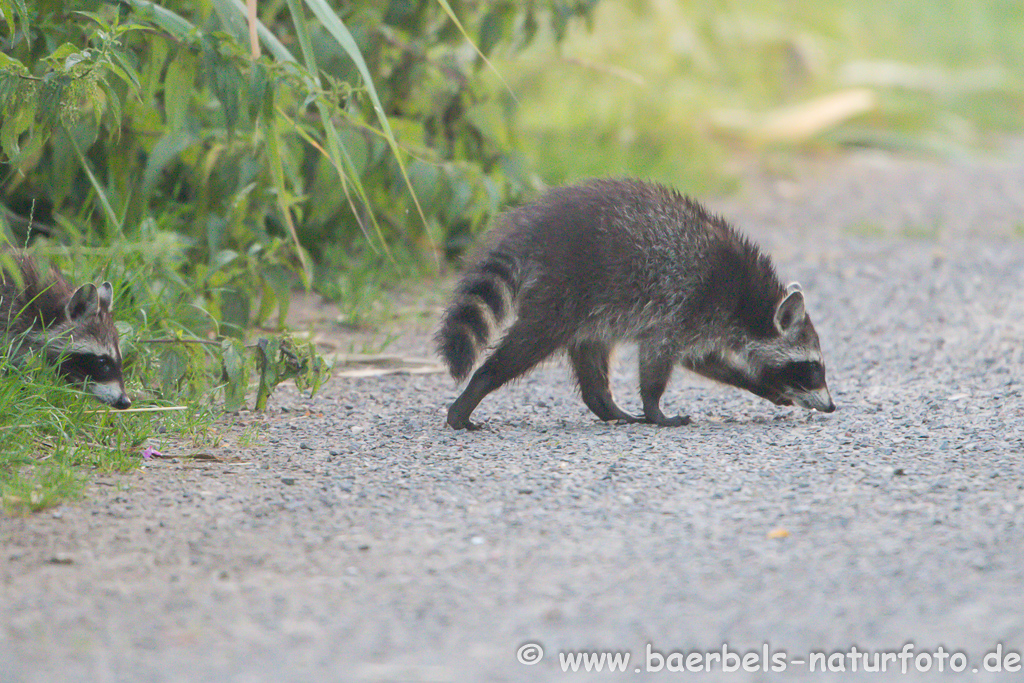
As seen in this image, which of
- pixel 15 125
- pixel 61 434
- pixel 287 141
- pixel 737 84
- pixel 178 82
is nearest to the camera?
pixel 15 125

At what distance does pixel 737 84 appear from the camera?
1691cm

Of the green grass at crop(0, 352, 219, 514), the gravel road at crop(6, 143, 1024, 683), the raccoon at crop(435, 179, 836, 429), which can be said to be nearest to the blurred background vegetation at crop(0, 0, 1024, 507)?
the green grass at crop(0, 352, 219, 514)

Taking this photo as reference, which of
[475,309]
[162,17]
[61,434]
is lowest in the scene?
[61,434]

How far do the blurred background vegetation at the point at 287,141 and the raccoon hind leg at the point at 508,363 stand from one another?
0.65 m

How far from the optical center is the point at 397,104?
7.92 m

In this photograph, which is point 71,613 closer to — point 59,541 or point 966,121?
point 59,541

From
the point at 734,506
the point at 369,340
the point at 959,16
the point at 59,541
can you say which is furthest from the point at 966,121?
the point at 59,541

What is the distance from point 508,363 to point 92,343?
170cm

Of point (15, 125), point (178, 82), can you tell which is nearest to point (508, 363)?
point (178, 82)

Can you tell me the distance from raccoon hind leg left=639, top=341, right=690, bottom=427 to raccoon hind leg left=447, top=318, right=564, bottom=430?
0.48 metres

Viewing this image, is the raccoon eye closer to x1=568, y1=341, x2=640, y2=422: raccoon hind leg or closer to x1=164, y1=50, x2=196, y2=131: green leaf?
x1=568, y1=341, x2=640, y2=422: raccoon hind leg

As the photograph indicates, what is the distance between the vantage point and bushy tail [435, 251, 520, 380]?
501 cm

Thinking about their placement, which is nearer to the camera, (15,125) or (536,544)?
(536,544)

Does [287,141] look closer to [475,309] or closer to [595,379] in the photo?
[475,309]
